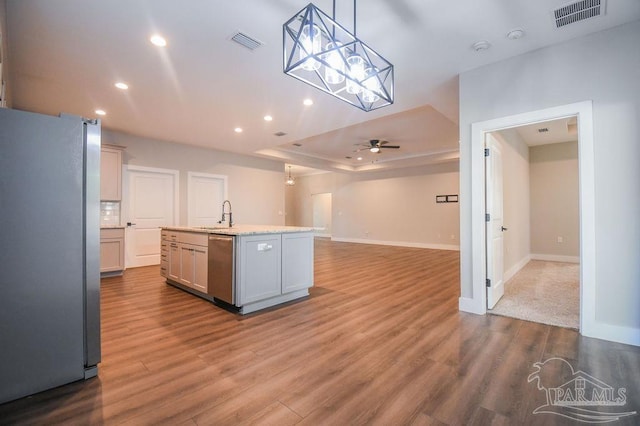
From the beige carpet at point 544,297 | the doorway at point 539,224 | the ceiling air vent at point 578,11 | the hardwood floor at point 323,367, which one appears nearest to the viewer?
the hardwood floor at point 323,367

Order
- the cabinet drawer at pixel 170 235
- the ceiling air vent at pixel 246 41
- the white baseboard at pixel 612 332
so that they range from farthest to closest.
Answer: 1. the cabinet drawer at pixel 170 235
2. the ceiling air vent at pixel 246 41
3. the white baseboard at pixel 612 332

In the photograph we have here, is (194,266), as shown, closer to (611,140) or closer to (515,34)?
(515,34)

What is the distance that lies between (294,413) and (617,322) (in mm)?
2866

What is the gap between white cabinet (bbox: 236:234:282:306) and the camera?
315cm

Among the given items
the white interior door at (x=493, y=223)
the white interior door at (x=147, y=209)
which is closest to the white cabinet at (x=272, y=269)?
the white interior door at (x=493, y=223)

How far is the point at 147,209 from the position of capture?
6273 millimetres

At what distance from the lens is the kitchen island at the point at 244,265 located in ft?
10.4

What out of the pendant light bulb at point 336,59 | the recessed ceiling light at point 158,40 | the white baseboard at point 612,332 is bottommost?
the white baseboard at point 612,332

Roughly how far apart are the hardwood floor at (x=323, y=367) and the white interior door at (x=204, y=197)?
3.62 m

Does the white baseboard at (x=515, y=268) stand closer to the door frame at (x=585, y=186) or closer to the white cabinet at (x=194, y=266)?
the door frame at (x=585, y=186)

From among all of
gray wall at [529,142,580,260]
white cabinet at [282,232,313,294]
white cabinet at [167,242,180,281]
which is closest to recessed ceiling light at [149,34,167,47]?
white cabinet at [282,232,313,294]

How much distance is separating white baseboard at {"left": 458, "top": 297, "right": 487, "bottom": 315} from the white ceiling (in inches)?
102

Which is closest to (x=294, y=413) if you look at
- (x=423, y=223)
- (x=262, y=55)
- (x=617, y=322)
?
(x=617, y=322)

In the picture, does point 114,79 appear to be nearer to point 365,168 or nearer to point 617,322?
point 617,322
